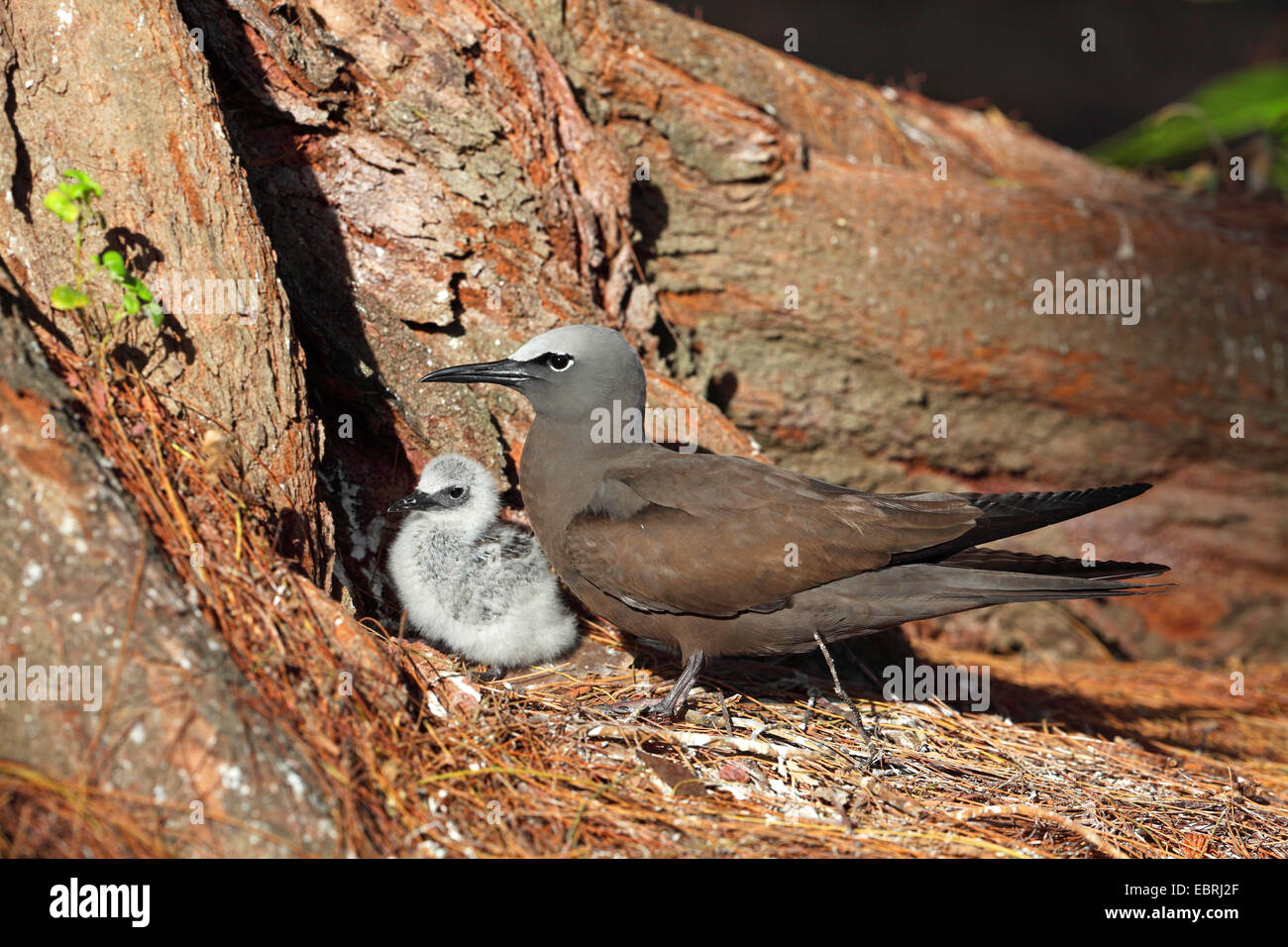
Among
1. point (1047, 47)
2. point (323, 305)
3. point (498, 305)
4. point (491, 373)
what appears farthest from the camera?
point (1047, 47)

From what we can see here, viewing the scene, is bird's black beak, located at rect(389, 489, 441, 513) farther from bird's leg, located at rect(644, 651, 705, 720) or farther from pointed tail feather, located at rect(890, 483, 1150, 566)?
pointed tail feather, located at rect(890, 483, 1150, 566)

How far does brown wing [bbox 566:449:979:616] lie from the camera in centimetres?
375

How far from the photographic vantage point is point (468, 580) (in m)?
4.21

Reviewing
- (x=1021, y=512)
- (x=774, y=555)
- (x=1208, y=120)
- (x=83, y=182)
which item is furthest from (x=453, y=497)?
(x=1208, y=120)

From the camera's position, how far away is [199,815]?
2465 millimetres

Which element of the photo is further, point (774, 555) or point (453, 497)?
point (453, 497)

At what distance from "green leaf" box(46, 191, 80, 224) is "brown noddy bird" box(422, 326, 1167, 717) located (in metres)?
1.37

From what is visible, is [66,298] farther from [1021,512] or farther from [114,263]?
[1021,512]

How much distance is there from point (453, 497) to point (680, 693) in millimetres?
1235

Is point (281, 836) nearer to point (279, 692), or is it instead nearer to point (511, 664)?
point (279, 692)

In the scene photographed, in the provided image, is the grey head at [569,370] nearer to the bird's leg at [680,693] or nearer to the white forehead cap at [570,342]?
the white forehead cap at [570,342]

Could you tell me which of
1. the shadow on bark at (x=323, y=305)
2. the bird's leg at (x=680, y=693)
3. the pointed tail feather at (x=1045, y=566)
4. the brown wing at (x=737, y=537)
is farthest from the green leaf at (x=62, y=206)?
the pointed tail feather at (x=1045, y=566)

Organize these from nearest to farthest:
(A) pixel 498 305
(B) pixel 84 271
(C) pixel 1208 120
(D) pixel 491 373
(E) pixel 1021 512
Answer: (B) pixel 84 271 → (E) pixel 1021 512 → (D) pixel 491 373 → (A) pixel 498 305 → (C) pixel 1208 120
